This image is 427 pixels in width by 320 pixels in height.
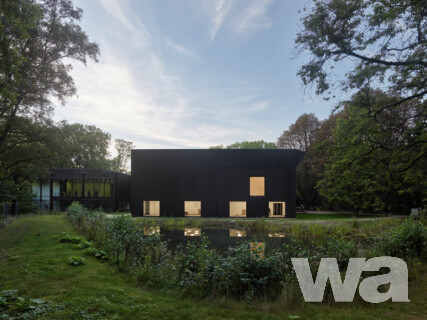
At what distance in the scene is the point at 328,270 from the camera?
4.38 m

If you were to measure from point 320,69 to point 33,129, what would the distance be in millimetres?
12639

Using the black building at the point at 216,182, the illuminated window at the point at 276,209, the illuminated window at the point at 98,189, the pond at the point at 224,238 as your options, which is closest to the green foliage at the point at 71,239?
the pond at the point at 224,238

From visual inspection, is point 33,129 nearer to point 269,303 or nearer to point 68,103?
point 68,103

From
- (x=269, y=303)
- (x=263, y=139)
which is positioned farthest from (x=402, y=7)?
(x=263, y=139)

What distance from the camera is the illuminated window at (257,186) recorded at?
70.8 feet

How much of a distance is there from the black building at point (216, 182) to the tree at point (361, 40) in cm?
1462

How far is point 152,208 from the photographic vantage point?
22.4m

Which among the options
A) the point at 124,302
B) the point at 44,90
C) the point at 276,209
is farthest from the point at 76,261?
the point at 276,209

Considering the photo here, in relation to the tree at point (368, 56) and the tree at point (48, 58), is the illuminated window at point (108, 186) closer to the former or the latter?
the tree at point (48, 58)

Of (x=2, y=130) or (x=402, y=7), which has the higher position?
(x=402, y=7)

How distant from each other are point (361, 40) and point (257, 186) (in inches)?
631

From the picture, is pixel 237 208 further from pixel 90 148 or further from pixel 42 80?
pixel 90 148

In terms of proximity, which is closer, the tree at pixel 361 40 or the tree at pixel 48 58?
the tree at pixel 361 40

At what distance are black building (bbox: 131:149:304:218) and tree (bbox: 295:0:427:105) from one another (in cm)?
1462
